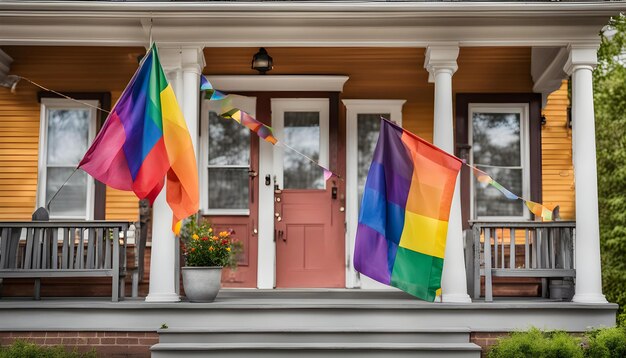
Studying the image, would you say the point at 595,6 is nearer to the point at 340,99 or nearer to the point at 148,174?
the point at 340,99

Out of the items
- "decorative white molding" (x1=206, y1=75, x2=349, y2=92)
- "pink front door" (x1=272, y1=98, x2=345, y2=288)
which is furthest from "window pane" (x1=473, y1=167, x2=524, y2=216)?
"decorative white molding" (x1=206, y1=75, x2=349, y2=92)

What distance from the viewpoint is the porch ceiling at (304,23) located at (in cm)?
880

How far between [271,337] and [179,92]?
302 cm

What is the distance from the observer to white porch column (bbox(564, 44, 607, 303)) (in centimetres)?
873

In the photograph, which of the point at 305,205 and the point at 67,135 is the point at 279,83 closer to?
the point at 305,205

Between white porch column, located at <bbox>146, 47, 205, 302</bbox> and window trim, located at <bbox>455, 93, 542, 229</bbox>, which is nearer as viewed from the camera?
white porch column, located at <bbox>146, 47, 205, 302</bbox>

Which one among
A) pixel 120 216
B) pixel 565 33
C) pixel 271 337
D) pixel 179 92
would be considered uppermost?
pixel 565 33

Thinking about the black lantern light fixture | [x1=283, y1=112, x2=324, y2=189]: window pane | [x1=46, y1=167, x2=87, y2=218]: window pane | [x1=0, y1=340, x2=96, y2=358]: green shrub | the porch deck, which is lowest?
[x1=0, y1=340, x2=96, y2=358]: green shrub

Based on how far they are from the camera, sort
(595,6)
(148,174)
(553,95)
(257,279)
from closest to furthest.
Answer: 1. (148,174)
2. (595,6)
3. (257,279)
4. (553,95)

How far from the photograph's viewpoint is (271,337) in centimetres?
833

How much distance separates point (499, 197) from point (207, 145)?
418 cm

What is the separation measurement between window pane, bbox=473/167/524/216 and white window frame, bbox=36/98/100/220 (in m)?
5.40

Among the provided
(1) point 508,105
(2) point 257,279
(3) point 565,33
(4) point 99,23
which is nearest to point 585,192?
(3) point 565,33

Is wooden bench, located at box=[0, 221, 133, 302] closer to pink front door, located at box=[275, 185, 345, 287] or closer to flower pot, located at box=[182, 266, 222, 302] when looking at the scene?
flower pot, located at box=[182, 266, 222, 302]
